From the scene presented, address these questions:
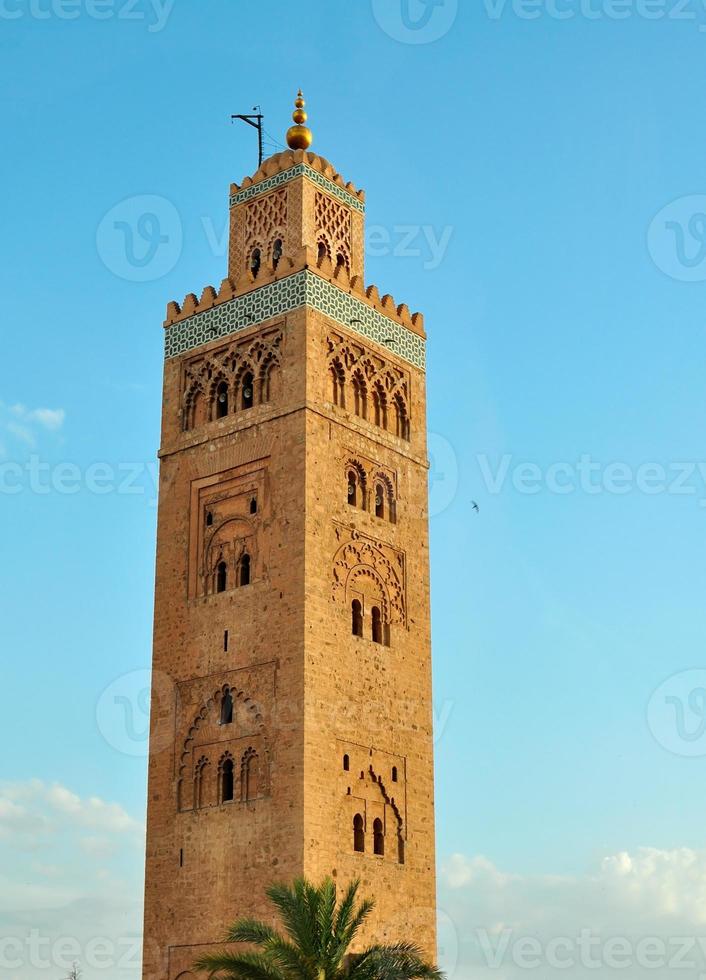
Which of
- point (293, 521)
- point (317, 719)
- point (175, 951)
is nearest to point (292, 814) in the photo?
point (317, 719)

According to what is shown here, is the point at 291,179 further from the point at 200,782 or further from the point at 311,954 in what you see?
the point at 311,954

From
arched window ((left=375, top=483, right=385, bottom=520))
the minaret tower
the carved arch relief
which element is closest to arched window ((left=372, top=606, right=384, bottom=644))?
the minaret tower

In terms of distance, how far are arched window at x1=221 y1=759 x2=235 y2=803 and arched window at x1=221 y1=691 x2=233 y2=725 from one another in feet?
2.04

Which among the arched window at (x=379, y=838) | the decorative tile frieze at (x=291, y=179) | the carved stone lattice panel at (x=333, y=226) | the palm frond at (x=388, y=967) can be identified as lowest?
the palm frond at (x=388, y=967)

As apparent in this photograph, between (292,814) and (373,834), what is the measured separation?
6.31 ft

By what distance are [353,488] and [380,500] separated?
74 centimetres

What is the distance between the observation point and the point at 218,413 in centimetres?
2541

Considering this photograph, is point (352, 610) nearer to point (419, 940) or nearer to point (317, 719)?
point (317, 719)

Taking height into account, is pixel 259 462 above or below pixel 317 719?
above

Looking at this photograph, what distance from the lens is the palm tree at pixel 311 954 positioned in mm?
17625

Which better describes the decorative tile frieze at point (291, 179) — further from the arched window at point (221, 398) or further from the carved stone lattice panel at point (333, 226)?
the arched window at point (221, 398)

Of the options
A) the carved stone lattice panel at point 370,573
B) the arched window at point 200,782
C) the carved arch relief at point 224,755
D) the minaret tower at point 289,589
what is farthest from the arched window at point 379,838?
the carved stone lattice panel at point 370,573

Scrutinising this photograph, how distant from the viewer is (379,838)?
75.7 feet

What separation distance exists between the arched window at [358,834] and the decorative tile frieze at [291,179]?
11.3m
